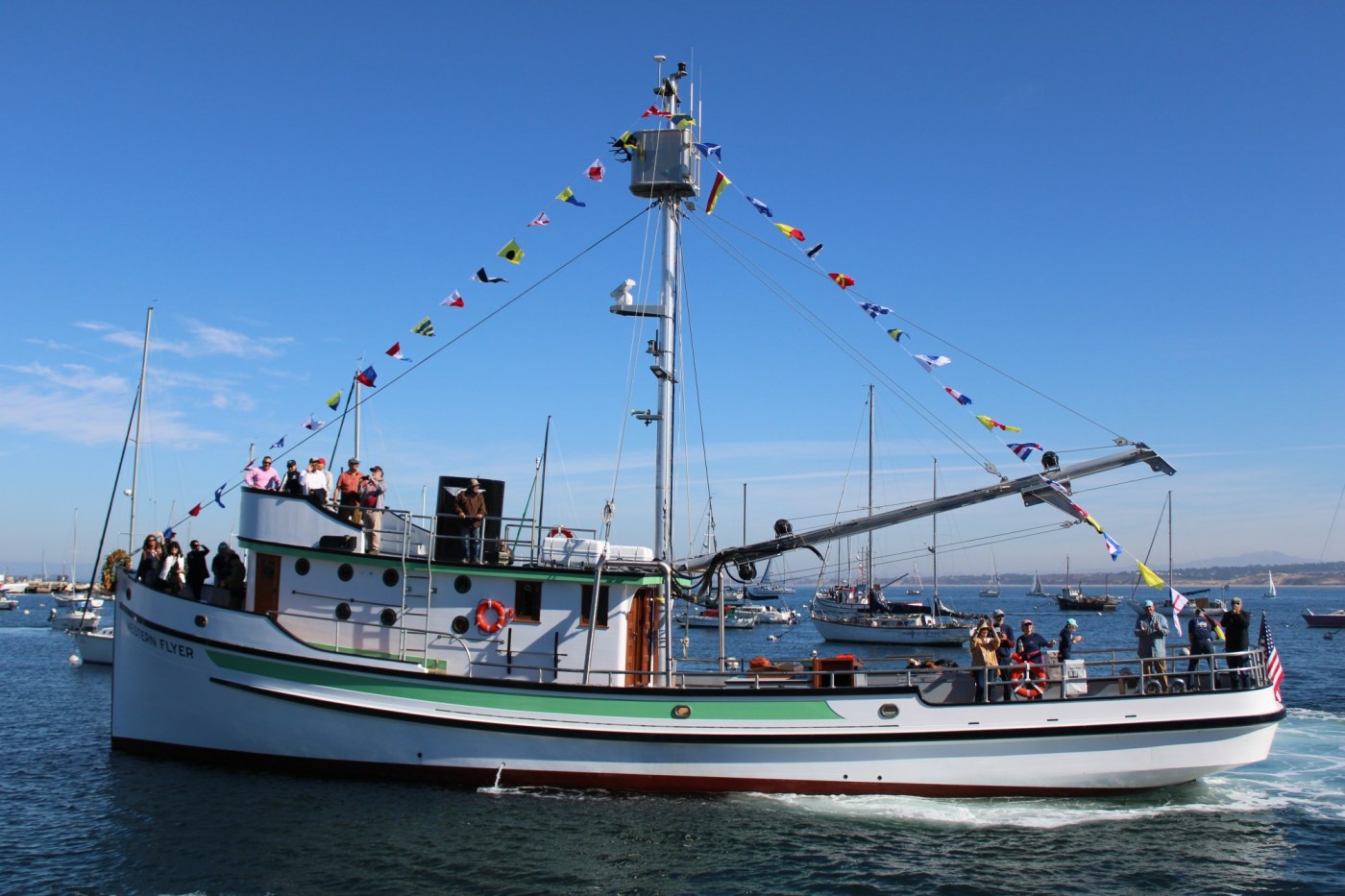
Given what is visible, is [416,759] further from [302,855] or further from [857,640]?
[857,640]

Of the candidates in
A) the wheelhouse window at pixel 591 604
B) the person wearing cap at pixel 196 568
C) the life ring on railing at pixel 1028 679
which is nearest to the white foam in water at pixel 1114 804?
the life ring on railing at pixel 1028 679

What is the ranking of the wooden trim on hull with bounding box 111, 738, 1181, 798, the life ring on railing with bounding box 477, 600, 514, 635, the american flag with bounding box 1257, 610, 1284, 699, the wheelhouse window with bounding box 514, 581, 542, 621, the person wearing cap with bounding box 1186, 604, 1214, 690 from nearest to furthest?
the wooden trim on hull with bounding box 111, 738, 1181, 798
the person wearing cap with bounding box 1186, 604, 1214, 690
the american flag with bounding box 1257, 610, 1284, 699
the life ring on railing with bounding box 477, 600, 514, 635
the wheelhouse window with bounding box 514, 581, 542, 621

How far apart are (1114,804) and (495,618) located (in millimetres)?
9334

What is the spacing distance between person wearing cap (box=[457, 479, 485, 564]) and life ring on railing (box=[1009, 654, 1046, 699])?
8011 mm

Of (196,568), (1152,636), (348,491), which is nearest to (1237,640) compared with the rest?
(1152,636)

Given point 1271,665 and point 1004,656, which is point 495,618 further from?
point 1271,665

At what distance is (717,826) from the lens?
12.9 meters

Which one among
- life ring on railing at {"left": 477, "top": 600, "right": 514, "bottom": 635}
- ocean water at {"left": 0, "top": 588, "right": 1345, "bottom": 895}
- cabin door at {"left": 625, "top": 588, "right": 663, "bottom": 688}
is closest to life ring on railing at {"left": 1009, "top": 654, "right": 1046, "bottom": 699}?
ocean water at {"left": 0, "top": 588, "right": 1345, "bottom": 895}

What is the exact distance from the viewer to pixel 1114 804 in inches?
554

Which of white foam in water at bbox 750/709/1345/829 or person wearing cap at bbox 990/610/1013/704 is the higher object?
person wearing cap at bbox 990/610/1013/704

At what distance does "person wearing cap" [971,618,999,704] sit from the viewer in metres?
14.2

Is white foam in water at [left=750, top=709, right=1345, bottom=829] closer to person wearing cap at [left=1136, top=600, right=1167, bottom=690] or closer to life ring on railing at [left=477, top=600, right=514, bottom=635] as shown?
person wearing cap at [left=1136, top=600, right=1167, bottom=690]

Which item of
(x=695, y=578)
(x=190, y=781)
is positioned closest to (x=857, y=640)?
(x=695, y=578)

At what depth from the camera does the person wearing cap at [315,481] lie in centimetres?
1560
